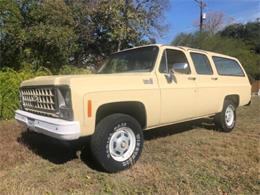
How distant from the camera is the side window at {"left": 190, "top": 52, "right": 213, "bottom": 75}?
658 cm

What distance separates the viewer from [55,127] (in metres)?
4.19

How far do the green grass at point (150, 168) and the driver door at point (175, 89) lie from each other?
63cm

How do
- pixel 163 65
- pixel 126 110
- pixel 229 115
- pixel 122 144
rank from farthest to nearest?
pixel 229 115, pixel 163 65, pixel 126 110, pixel 122 144

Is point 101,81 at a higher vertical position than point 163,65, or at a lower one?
lower

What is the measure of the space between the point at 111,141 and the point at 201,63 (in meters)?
3.18

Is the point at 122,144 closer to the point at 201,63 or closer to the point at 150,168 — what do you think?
the point at 150,168

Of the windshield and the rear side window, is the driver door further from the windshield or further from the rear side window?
the rear side window

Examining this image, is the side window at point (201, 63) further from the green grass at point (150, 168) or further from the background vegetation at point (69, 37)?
the background vegetation at point (69, 37)

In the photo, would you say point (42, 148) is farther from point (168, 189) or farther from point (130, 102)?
point (168, 189)

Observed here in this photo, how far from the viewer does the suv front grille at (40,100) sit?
175 inches

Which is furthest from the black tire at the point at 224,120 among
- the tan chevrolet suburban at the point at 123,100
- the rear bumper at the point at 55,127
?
the rear bumper at the point at 55,127

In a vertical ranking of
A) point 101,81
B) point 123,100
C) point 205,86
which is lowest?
point 205,86

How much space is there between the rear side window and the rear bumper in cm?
438

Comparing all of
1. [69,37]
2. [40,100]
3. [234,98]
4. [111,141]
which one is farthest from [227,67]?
[69,37]
